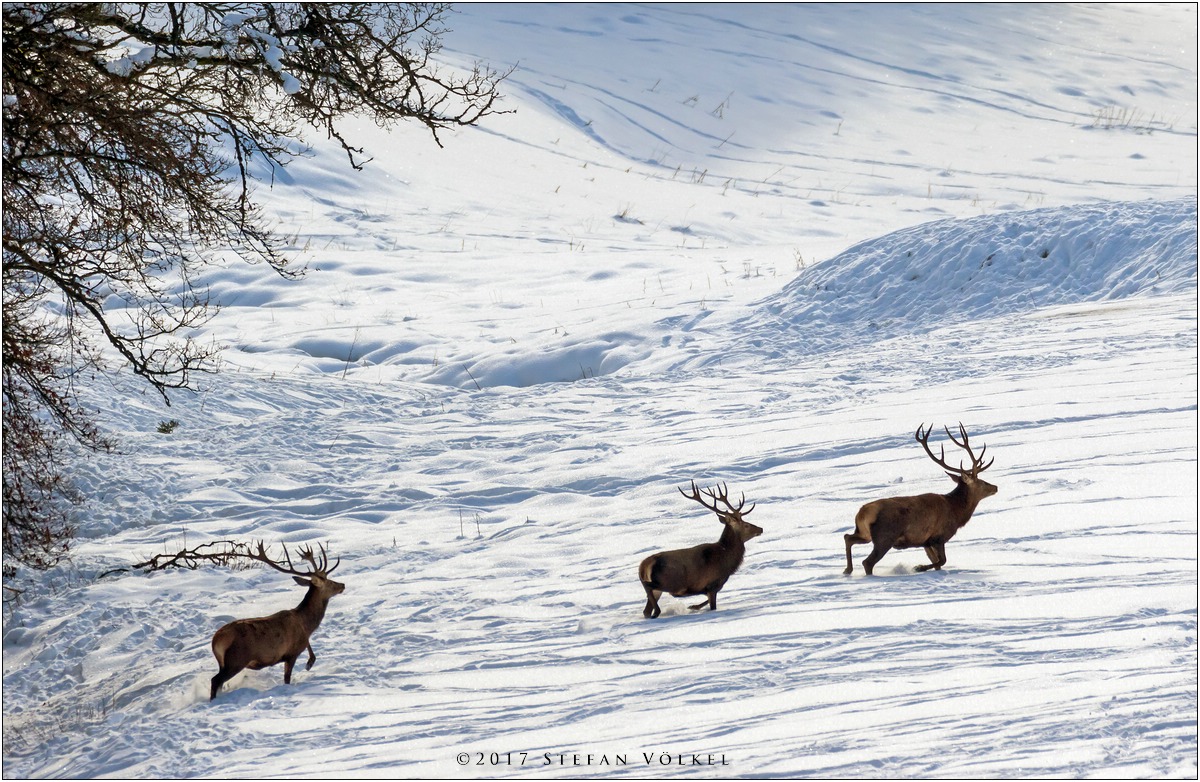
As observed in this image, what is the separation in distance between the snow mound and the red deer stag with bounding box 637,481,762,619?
6.60m

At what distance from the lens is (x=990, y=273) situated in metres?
13.0

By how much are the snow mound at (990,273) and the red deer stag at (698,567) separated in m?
6.60

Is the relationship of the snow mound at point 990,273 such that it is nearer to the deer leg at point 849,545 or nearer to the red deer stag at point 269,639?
the deer leg at point 849,545

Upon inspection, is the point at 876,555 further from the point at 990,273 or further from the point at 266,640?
the point at 990,273

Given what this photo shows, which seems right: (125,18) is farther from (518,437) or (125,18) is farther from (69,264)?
(518,437)

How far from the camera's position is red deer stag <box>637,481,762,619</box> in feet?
18.6

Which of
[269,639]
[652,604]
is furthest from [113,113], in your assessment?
[652,604]

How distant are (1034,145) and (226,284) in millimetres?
18953

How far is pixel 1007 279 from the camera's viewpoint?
12891 millimetres

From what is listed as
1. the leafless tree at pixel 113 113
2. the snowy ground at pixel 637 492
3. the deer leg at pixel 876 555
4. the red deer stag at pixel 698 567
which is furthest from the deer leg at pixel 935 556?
the leafless tree at pixel 113 113

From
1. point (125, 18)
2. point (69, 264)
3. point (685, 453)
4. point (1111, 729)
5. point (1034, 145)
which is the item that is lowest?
point (1111, 729)

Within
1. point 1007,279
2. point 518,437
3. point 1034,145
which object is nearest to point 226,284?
point 518,437

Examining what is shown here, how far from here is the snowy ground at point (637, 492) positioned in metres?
4.64

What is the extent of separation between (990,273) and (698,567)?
335 inches
